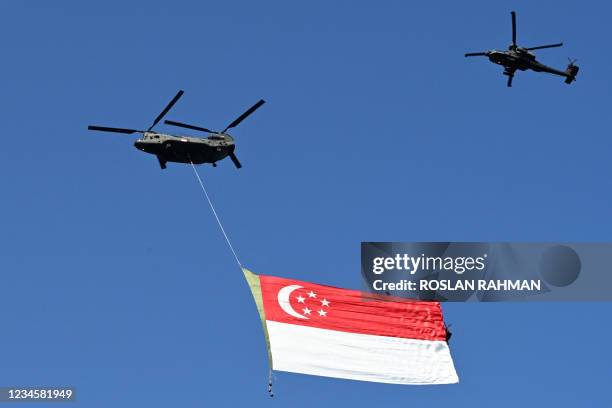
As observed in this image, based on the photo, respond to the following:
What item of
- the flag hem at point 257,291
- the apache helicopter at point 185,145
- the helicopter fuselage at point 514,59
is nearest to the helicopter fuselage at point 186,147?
the apache helicopter at point 185,145

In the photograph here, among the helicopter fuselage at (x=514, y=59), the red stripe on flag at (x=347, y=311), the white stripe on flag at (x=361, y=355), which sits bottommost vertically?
the white stripe on flag at (x=361, y=355)

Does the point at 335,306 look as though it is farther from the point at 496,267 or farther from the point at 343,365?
the point at 496,267

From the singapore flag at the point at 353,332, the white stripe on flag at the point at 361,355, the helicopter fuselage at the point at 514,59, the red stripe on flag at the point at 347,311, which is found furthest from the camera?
the helicopter fuselage at the point at 514,59

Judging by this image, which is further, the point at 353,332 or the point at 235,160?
the point at 235,160

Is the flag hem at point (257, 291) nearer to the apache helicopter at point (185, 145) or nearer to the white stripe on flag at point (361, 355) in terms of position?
the white stripe on flag at point (361, 355)

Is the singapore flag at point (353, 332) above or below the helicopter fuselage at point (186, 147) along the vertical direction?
below

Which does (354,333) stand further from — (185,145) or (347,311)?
(185,145)

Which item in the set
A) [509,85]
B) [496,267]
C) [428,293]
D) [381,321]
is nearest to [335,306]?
[381,321]

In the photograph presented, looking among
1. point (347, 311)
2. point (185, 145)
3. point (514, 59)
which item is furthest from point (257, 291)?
point (514, 59)
